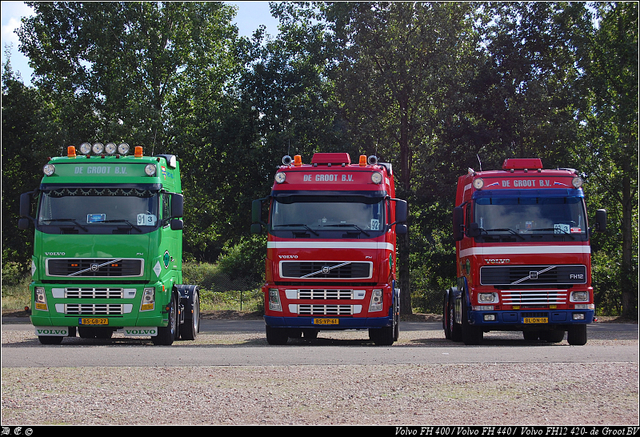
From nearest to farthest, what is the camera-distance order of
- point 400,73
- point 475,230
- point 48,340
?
point 475,230 < point 48,340 < point 400,73

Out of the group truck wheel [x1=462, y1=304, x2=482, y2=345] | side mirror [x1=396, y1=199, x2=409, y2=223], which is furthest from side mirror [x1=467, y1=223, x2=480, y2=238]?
truck wheel [x1=462, y1=304, x2=482, y2=345]

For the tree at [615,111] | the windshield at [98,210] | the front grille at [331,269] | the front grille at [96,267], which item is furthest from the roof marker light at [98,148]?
the tree at [615,111]

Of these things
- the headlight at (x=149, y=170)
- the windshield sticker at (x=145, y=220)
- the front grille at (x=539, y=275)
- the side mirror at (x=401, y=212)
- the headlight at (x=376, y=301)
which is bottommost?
the headlight at (x=376, y=301)

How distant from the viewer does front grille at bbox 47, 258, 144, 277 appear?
53.0 feet

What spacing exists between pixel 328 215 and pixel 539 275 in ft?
15.7

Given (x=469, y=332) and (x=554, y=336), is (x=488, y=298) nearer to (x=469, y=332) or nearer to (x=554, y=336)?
(x=469, y=332)

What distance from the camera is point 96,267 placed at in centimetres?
1617

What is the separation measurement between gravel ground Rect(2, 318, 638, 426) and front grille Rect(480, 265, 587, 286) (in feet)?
14.7

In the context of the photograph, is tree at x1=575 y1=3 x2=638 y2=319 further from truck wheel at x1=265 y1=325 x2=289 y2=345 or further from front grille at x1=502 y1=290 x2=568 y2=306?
truck wheel at x1=265 y1=325 x2=289 y2=345

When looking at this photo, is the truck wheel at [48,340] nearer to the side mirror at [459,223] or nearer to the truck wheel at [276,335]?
the truck wheel at [276,335]

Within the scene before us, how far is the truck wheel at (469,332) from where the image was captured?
58.4ft

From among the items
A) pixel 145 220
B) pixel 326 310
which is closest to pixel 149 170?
pixel 145 220

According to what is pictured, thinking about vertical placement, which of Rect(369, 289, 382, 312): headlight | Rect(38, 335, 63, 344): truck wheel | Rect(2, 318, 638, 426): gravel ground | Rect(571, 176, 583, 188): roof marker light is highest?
Rect(571, 176, 583, 188): roof marker light

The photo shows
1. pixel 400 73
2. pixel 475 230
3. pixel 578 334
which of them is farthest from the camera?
pixel 400 73
